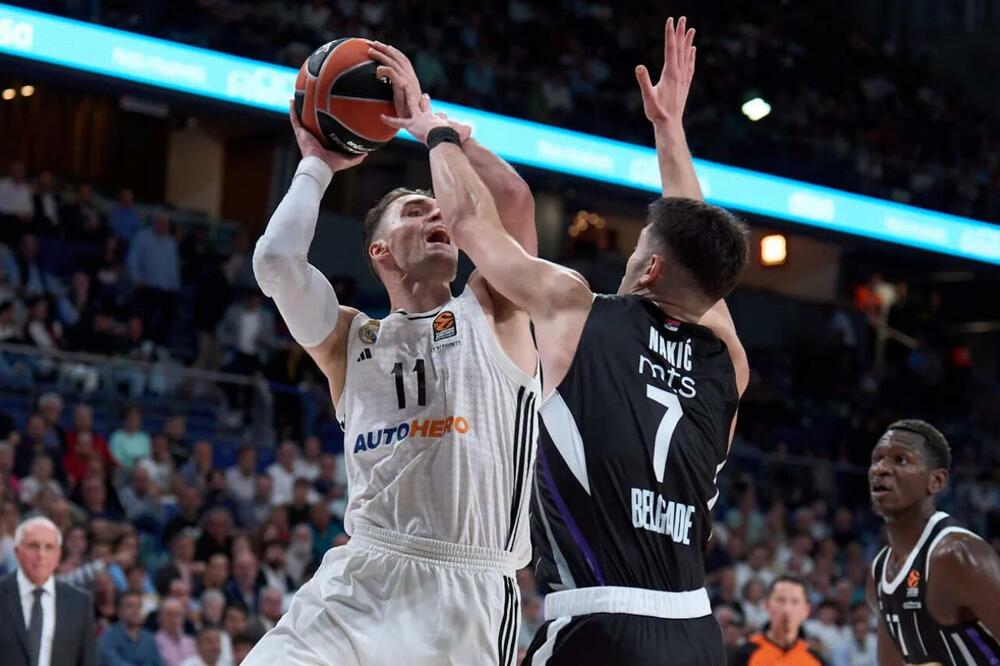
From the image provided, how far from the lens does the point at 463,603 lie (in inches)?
157

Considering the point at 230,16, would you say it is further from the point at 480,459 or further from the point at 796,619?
the point at 480,459

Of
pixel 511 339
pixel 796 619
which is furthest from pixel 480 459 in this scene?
pixel 796 619

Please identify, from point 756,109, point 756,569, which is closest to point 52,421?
point 756,569

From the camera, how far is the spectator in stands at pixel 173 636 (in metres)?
9.22

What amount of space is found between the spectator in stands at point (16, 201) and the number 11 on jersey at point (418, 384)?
419 inches

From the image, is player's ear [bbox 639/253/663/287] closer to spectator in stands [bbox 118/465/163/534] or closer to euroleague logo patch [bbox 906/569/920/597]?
euroleague logo patch [bbox 906/569/920/597]

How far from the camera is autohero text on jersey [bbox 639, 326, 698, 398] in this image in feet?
11.5

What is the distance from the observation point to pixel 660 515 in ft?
11.2

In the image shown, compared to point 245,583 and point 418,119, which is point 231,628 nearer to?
point 245,583

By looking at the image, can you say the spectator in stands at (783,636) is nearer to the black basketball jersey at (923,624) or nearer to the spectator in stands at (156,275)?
the black basketball jersey at (923,624)

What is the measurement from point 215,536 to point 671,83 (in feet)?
23.6

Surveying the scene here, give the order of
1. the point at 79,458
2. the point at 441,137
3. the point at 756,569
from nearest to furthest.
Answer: the point at 441,137 < the point at 79,458 < the point at 756,569

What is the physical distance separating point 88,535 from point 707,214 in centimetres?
757

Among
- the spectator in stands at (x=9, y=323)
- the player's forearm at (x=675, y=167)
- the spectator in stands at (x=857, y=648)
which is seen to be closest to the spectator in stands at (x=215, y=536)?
the spectator in stands at (x=9, y=323)
